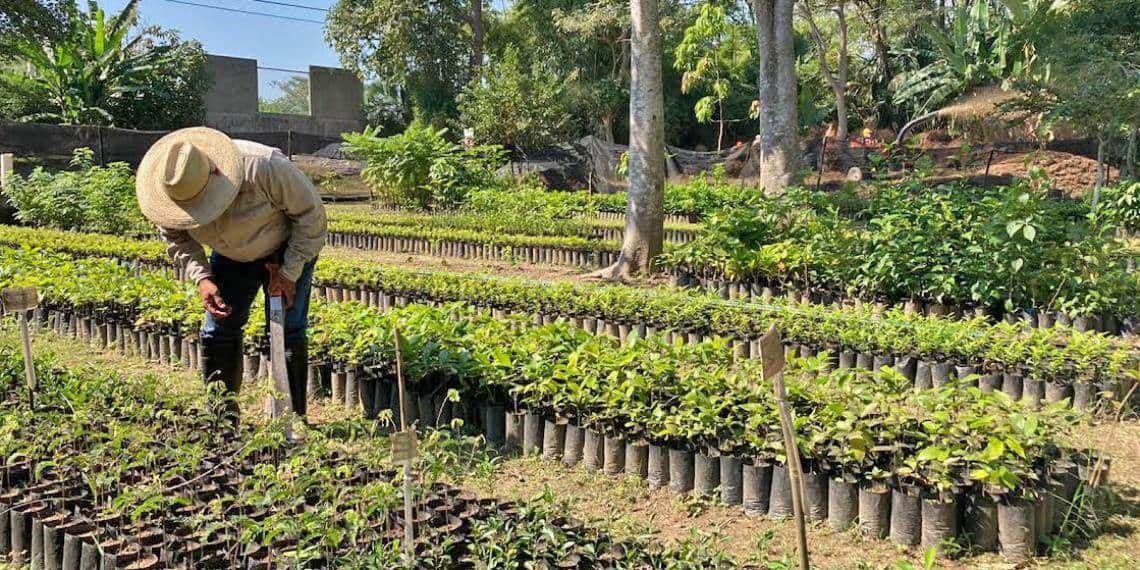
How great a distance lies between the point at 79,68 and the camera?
1983 cm

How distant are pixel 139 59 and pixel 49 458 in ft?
66.4

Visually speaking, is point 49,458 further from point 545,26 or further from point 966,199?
point 545,26

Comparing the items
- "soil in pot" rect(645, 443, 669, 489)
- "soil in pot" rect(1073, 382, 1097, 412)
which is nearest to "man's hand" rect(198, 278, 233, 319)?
"soil in pot" rect(645, 443, 669, 489)

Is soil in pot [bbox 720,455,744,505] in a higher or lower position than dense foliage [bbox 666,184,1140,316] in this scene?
lower

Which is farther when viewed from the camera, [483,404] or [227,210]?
[483,404]

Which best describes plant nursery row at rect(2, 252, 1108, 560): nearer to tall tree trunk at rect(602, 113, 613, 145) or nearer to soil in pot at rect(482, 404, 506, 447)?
soil in pot at rect(482, 404, 506, 447)

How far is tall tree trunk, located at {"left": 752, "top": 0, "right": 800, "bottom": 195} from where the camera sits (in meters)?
12.7

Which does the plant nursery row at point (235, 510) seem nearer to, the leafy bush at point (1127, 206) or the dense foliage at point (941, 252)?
the dense foliage at point (941, 252)

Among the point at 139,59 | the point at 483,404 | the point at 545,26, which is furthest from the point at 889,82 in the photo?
the point at 483,404

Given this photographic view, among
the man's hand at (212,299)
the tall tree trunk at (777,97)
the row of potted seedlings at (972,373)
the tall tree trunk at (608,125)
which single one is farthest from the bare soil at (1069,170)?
the man's hand at (212,299)

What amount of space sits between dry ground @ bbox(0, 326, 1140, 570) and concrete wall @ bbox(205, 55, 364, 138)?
22.6 m

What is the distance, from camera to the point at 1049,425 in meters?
3.54

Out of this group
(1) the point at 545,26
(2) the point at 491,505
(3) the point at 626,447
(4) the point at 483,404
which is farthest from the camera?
(1) the point at 545,26

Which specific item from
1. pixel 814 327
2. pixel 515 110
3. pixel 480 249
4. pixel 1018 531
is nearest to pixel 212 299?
pixel 1018 531
